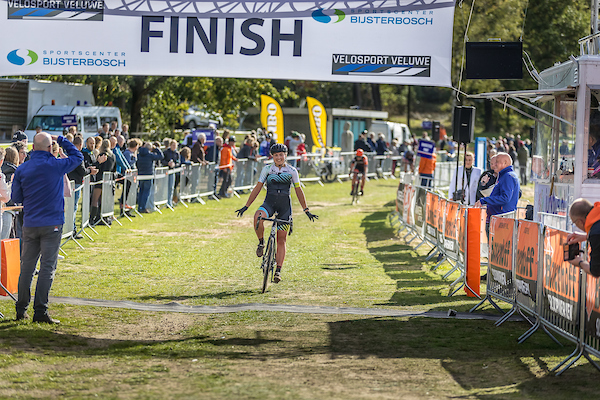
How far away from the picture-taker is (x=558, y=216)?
430 inches

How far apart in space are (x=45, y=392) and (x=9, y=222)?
446 cm

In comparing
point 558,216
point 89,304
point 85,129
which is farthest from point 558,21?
point 89,304

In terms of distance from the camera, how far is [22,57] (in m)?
10.4

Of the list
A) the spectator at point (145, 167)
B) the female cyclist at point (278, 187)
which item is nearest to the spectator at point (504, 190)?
the female cyclist at point (278, 187)

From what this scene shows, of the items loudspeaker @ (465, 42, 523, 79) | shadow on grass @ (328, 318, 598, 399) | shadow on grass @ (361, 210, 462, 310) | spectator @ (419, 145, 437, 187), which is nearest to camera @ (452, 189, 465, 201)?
shadow on grass @ (361, 210, 462, 310)

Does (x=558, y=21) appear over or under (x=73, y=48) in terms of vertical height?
over

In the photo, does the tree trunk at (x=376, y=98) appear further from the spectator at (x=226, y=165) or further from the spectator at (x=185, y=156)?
the spectator at (x=185, y=156)

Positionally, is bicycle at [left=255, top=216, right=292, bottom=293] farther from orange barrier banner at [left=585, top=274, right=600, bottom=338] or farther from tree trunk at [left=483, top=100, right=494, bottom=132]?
tree trunk at [left=483, top=100, right=494, bottom=132]

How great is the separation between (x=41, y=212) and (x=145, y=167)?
11624 millimetres

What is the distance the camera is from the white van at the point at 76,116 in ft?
95.0

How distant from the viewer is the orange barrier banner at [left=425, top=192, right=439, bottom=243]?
14276 millimetres

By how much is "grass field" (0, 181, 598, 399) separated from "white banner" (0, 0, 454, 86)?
2.99 metres

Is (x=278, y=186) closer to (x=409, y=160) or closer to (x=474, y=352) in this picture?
(x=474, y=352)

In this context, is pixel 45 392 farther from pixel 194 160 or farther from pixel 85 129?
pixel 85 129
